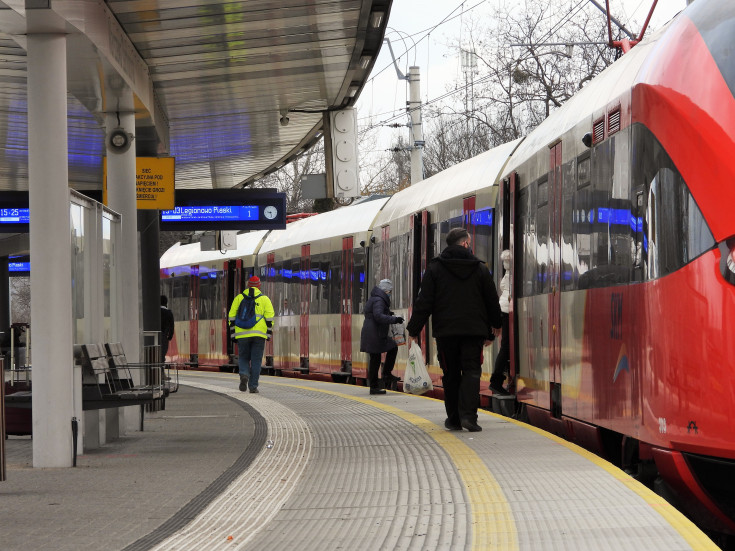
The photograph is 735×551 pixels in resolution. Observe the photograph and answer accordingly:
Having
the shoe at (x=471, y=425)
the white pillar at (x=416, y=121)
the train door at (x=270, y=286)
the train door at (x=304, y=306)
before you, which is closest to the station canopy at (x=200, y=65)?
the shoe at (x=471, y=425)

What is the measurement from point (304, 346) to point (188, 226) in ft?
19.9

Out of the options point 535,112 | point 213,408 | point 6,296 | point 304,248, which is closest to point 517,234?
point 213,408

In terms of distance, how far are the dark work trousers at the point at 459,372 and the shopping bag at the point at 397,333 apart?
723 centimetres

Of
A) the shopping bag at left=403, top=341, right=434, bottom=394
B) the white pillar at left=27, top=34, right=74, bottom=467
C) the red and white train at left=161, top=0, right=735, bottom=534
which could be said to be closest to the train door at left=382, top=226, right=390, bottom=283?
the red and white train at left=161, top=0, right=735, bottom=534

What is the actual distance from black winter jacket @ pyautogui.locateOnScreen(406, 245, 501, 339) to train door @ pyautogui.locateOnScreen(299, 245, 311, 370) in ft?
47.6

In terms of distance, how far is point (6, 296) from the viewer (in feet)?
125

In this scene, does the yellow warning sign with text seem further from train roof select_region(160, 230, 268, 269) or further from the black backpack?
train roof select_region(160, 230, 268, 269)

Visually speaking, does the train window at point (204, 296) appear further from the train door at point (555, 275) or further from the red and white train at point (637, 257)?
the train door at point (555, 275)

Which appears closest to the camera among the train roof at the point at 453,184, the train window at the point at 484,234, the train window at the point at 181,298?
the train window at the point at 484,234

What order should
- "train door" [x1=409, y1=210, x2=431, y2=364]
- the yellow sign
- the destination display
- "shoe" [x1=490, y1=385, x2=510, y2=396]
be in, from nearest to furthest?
"shoe" [x1=490, y1=385, x2=510, y2=396], the yellow sign, "train door" [x1=409, y1=210, x2=431, y2=364], the destination display

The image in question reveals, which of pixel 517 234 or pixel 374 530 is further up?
pixel 517 234

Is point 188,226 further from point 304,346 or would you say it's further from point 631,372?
point 631,372

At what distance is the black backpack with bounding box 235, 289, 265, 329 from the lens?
19375 mm

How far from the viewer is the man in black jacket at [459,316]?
36.9 feet
